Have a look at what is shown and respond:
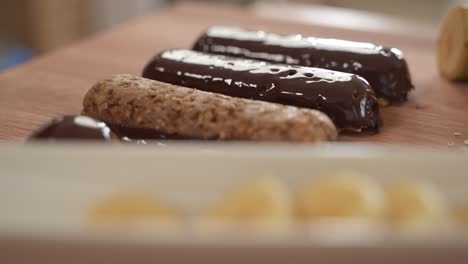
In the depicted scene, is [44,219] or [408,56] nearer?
[44,219]

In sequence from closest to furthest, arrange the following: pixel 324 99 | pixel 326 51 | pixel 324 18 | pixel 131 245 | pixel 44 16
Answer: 1. pixel 131 245
2. pixel 324 99
3. pixel 326 51
4. pixel 324 18
5. pixel 44 16

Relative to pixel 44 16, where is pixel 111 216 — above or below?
above

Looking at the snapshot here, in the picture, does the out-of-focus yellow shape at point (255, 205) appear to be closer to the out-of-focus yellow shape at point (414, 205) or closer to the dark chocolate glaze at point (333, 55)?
the out-of-focus yellow shape at point (414, 205)

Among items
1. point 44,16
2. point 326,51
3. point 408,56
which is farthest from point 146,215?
point 44,16

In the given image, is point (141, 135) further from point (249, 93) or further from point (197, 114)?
point (249, 93)

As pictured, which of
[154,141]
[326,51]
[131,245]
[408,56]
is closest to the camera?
[131,245]

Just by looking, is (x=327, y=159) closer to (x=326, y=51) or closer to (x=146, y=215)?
(x=146, y=215)

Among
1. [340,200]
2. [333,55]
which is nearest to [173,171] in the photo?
[340,200]

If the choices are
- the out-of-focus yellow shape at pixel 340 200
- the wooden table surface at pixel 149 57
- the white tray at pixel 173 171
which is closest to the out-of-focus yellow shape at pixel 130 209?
the white tray at pixel 173 171
